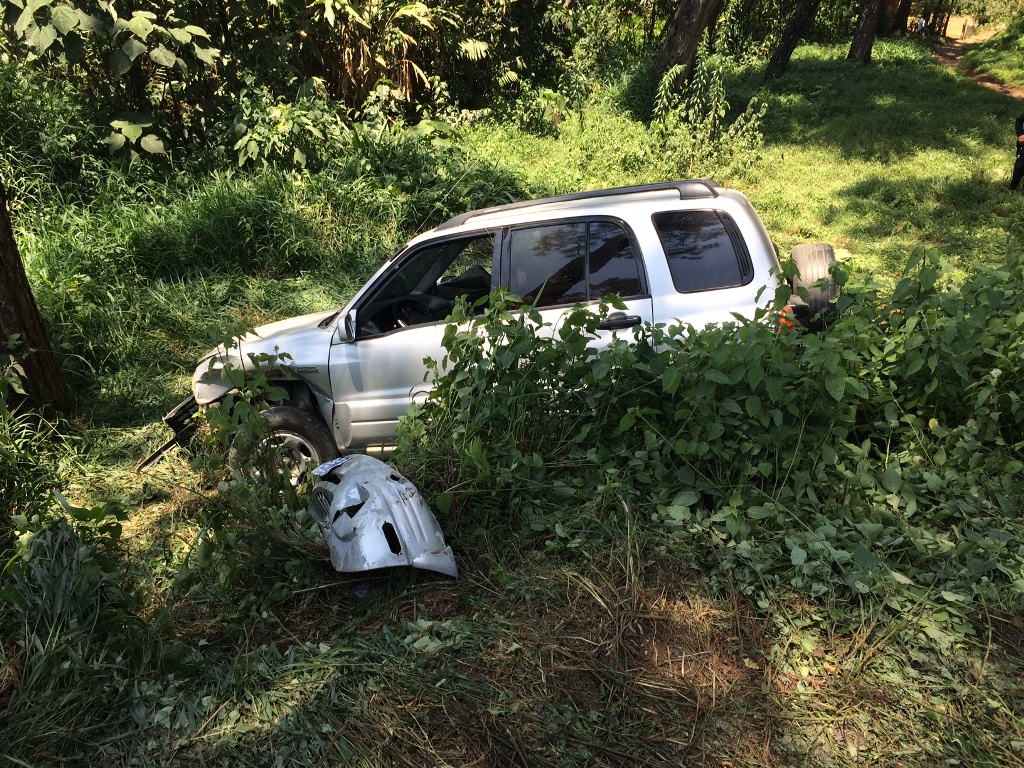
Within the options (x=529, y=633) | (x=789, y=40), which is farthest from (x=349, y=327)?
(x=789, y=40)

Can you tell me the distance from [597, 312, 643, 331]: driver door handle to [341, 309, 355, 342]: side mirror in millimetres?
1625

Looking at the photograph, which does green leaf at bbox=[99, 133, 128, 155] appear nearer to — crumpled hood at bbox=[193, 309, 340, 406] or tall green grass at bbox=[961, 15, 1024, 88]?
crumpled hood at bbox=[193, 309, 340, 406]

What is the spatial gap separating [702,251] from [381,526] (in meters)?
2.49

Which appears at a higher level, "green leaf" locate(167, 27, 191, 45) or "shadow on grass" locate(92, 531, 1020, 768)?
"green leaf" locate(167, 27, 191, 45)

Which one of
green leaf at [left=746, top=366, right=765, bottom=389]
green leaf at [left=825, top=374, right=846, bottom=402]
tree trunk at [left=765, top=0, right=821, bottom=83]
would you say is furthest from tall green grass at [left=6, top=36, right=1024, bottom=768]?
tree trunk at [left=765, top=0, right=821, bottom=83]

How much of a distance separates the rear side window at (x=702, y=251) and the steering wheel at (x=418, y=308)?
147 centimetres

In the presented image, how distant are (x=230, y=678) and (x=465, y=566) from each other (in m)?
1.08

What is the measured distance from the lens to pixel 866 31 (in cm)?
1789

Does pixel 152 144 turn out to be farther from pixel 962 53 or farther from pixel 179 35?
pixel 962 53

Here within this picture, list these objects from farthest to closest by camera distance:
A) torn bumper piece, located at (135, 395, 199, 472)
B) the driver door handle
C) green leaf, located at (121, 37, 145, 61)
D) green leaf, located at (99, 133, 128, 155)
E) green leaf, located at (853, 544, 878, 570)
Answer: green leaf, located at (99, 133, 128, 155), green leaf, located at (121, 37, 145, 61), torn bumper piece, located at (135, 395, 199, 472), the driver door handle, green leaf, located at (853, 544, 878, 570)

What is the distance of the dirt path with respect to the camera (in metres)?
16.9

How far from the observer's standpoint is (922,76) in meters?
16.8

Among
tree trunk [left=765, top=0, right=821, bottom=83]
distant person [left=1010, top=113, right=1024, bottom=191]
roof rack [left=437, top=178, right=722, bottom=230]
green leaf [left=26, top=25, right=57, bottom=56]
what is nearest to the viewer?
roof rack [left=437, top=178, right=722, bottom=230]

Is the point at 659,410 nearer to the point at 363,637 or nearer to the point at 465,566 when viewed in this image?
the point at 465,566
